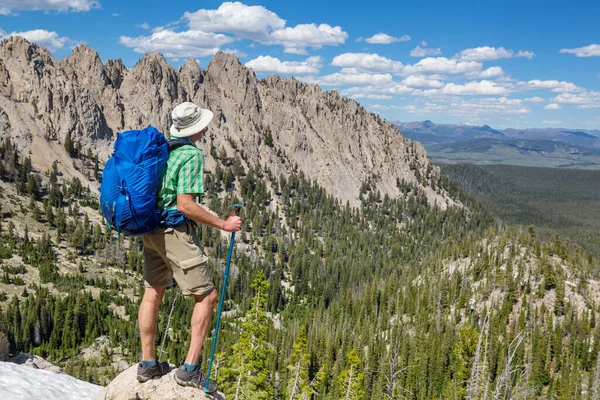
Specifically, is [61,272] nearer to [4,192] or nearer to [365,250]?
[4,192]

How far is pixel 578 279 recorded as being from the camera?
117375 millimetres

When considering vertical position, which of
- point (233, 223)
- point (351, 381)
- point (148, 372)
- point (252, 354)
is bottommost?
point (351, 381)

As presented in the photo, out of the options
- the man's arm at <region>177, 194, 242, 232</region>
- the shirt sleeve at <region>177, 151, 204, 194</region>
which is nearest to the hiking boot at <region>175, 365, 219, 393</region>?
the man's arm at <region>177, 194, 242, 232</region>

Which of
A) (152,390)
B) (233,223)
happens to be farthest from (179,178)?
(152,390)

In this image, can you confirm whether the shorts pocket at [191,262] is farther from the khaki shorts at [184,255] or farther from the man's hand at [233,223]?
the man's hand at [233,223]

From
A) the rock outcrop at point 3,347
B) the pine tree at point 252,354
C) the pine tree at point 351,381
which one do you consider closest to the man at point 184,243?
the pine tree at point 252,354

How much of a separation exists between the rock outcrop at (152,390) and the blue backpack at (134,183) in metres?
3.67

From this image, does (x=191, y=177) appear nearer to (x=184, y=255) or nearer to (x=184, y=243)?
(x=184, y=243)

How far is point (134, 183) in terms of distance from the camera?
749 cm

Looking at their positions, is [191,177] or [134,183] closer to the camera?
[134,183]

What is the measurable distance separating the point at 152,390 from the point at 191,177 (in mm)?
4849

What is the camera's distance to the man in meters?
7.97

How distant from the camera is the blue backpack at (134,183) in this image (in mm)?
7480

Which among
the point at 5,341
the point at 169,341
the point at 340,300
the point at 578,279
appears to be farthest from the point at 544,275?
the point at 5,341
